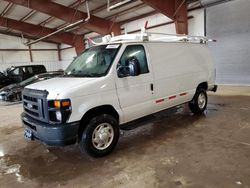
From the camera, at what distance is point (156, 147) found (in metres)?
3.83

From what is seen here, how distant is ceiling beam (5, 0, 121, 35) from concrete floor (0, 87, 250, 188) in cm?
770

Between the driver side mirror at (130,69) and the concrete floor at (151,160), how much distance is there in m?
0.97

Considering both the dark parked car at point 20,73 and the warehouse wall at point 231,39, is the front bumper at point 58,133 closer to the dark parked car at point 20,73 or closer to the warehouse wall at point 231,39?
the warehouse wall at point 231,39

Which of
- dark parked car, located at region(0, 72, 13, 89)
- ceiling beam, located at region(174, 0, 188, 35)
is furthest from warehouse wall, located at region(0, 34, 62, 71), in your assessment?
ceiling beam, located at region(174, 0, 188, 35)

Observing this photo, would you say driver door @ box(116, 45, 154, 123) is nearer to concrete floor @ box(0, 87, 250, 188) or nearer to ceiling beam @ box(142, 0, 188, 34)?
concrete floor @ box(0, 87, 250, 188)

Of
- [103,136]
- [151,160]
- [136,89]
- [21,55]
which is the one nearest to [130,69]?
[136,89]

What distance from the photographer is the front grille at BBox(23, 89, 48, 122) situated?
318cm

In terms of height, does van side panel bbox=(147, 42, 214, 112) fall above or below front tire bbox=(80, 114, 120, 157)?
above

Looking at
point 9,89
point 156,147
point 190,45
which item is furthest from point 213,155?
point 9,89

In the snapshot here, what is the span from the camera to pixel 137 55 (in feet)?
13.1

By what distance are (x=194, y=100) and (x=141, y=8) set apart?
26.4ft

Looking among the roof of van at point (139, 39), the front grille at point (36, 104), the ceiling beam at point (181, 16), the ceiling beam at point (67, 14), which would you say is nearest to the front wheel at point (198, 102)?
the roof of van at point (139, 39)

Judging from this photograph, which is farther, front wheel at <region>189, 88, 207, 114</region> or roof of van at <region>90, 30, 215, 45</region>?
front wheel at <region>189, 88, 207, 114</region>

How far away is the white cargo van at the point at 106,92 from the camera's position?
10.3 feet
